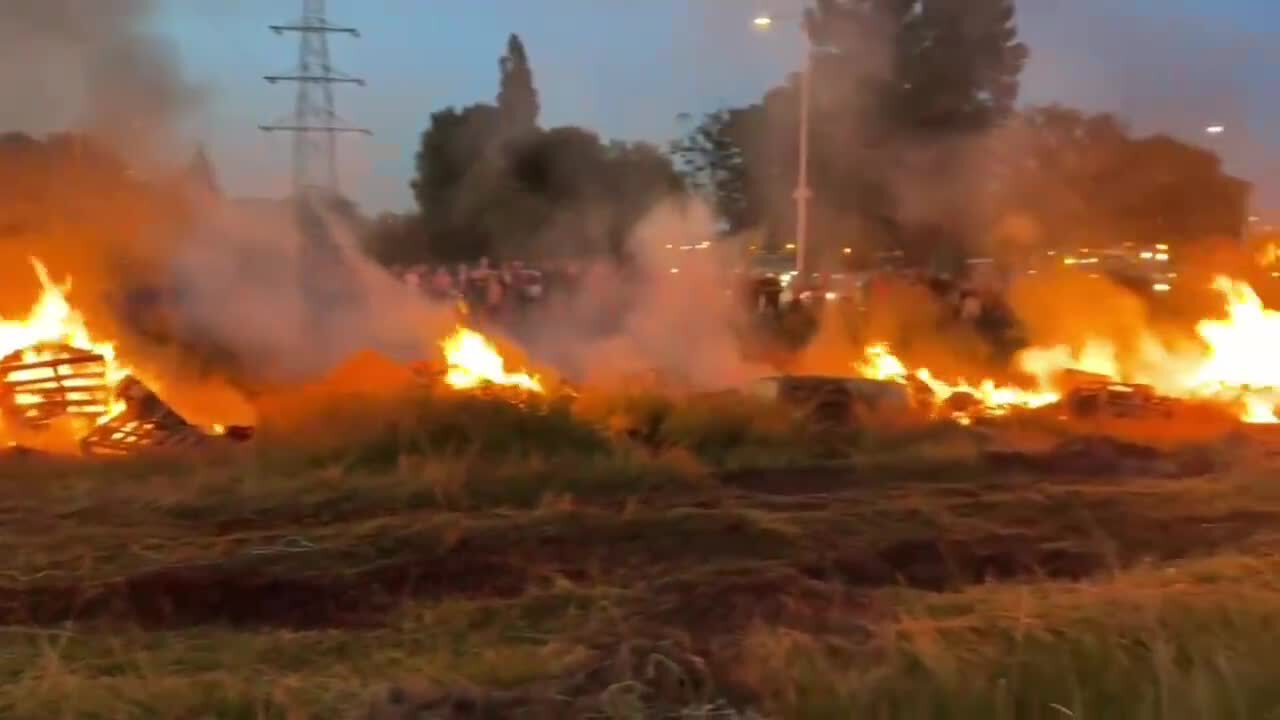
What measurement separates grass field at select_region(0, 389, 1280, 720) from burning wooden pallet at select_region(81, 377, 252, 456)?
1.14 metres

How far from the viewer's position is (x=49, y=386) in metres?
13.7

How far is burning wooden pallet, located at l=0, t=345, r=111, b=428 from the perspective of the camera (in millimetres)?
13609

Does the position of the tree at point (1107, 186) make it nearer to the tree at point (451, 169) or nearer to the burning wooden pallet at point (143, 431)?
the tree at point (451, 169)

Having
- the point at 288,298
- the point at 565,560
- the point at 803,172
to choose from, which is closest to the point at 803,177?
the point at 803,172

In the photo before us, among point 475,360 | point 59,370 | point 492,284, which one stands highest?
point 492,284

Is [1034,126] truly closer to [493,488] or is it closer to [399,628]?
[493,488]

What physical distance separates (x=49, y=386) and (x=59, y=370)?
179 mm

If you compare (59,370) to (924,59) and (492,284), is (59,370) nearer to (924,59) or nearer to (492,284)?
(492,284)

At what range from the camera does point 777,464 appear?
12.3m

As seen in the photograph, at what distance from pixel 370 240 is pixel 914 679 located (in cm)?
1577

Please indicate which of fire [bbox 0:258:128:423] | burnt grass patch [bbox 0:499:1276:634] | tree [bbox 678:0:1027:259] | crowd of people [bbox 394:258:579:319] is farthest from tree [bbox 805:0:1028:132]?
burnt grass patch [bbox 0:499:1276:634]

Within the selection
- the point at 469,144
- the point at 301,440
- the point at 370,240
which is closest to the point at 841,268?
the point at 469,144

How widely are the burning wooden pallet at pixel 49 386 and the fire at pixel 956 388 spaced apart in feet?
28.6

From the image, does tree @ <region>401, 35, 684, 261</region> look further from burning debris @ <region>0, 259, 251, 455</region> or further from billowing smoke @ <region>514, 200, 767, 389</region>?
burning debris @ <region>0, 259, 251, 455</region>
